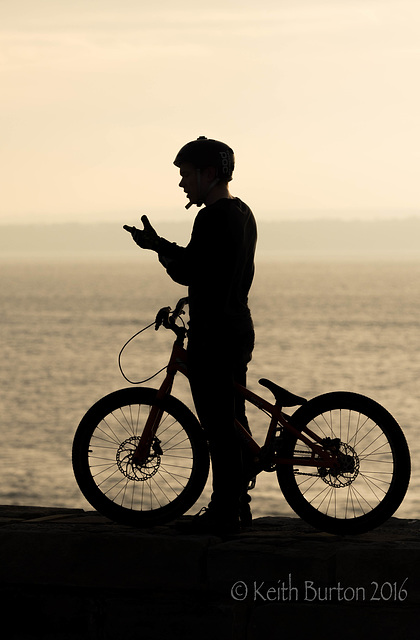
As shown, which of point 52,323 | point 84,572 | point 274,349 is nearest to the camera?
point 84,572

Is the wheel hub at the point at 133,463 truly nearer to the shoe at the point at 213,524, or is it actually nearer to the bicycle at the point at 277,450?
the bicycle at the point at 277,450

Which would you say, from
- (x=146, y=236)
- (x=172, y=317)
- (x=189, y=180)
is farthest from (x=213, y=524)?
(x=189, y=180)

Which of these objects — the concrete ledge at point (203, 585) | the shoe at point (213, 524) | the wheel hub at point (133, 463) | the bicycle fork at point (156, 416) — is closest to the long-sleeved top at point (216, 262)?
the bicycle fork at point (156, 416)

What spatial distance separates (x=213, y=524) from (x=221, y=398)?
0.70 m

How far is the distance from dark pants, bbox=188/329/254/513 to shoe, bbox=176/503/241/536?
0.05 metres

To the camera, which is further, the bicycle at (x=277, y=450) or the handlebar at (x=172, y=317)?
the handlebar at (x=172, y=317)

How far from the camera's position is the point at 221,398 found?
579 centimetres

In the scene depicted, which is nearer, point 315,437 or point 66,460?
point 315,437

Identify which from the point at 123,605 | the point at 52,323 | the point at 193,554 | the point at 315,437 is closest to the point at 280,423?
the point at 315,437

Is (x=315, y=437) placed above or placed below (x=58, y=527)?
above

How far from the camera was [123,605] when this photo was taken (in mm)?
5266

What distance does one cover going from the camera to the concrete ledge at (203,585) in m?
5.05

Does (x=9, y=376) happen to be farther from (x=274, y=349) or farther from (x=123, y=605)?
(x=123, y=605)

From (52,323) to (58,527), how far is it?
611 feet
